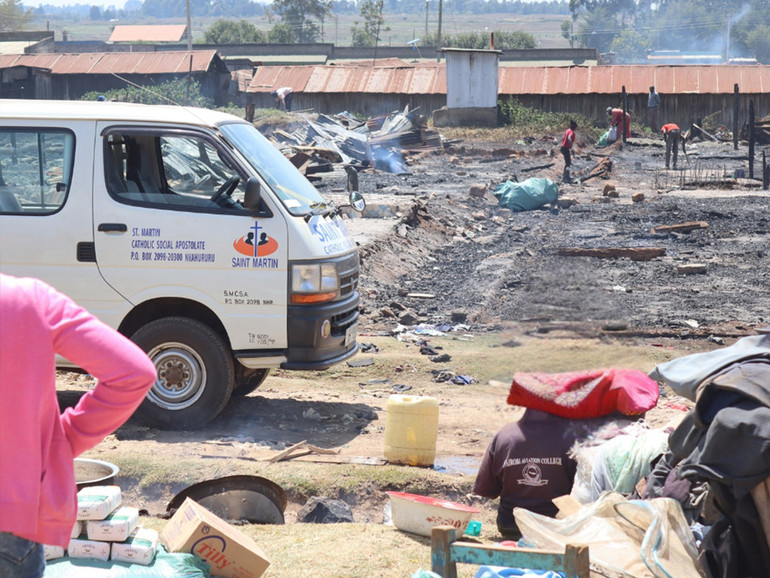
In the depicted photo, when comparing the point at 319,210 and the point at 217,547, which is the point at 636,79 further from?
the point at 217,547

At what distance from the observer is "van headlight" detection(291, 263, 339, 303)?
6.90 metres

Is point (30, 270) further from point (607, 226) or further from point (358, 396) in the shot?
point (607, 226)

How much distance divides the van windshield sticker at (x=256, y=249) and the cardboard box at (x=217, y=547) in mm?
2874

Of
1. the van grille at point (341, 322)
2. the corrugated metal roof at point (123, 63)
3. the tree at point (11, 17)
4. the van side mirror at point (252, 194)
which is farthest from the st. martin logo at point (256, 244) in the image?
the tree at point (11, 17)

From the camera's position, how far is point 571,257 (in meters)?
16.4

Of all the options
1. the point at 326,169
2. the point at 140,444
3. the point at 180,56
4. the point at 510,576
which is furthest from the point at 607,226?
the point at 180,56

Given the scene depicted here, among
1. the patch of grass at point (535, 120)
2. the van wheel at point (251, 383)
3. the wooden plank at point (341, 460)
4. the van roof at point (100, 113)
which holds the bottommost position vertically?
the wooden plank at point (341, 460)

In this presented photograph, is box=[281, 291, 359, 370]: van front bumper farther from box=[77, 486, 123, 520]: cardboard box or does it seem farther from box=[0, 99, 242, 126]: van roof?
box=[77, 486, 123, 520]: cardboard box

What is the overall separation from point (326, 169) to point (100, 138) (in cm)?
2196

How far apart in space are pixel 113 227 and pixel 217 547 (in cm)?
340

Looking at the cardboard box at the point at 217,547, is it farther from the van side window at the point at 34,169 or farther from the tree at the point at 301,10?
the tree at the point at 301,10

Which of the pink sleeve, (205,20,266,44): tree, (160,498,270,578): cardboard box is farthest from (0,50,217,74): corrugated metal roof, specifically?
the pink sleeve

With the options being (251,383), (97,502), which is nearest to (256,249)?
(251,383)

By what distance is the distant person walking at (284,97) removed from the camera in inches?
1785
